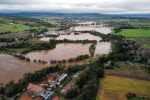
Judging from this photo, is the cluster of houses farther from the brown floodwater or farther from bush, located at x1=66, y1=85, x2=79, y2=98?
the brown floodwater

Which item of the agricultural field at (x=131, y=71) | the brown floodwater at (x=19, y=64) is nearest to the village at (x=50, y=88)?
the brown floodwater at (x=19, y=64)

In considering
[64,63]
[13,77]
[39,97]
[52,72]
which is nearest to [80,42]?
[64,63]

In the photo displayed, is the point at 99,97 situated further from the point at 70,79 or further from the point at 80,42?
the point at 80,42

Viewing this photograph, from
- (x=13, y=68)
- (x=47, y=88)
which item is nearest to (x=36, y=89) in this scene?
(x=47, y=88)

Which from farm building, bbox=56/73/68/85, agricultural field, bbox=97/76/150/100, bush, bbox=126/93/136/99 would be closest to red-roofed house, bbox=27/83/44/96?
farm building, bbox=56/73/68/85

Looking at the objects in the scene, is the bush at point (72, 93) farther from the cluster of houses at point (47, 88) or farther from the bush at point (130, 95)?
the bush at point (130, 95)

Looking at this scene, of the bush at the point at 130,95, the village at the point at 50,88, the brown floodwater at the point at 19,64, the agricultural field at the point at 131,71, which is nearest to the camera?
the bush at the point at 130,95

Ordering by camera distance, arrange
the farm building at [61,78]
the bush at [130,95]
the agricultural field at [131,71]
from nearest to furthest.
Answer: the bush at [130,95] → the farm building at [61,78] → the agricultural field at [131,71]
